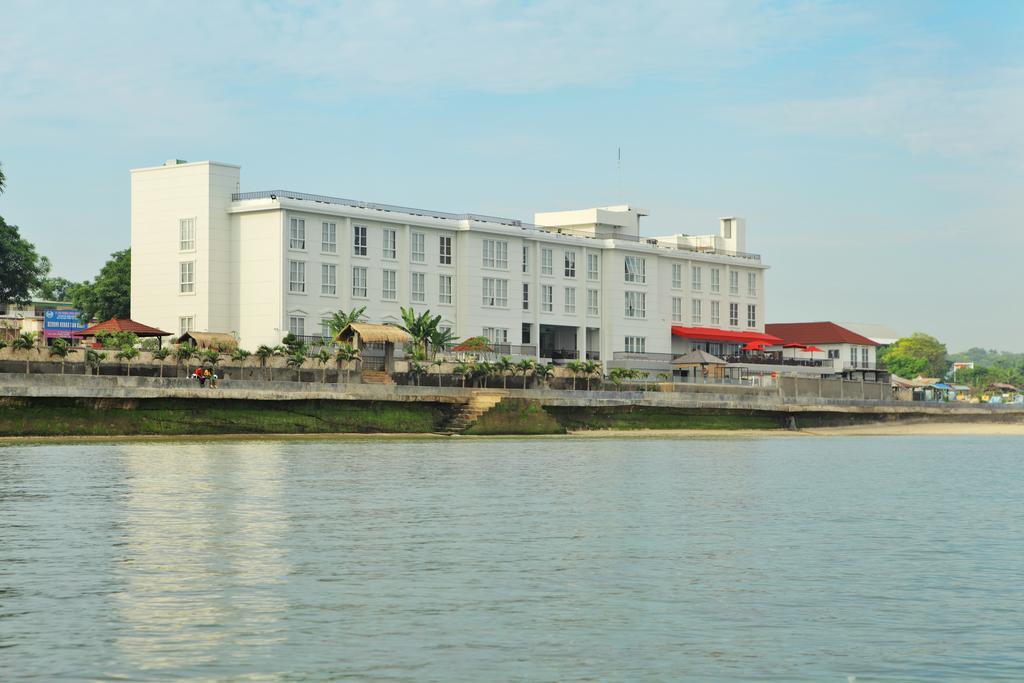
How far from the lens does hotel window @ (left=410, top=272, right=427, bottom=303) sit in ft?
285

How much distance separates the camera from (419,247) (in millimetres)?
87562

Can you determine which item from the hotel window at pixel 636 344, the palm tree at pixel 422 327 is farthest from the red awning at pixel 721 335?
the palm tree at pixel 422 327

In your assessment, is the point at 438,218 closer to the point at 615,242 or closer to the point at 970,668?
the point at 615,242

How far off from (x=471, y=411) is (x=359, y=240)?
22455mm

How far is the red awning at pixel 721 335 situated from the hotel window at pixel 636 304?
3.81 metres

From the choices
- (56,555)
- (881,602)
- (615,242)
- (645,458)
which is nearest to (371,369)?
(645,458)

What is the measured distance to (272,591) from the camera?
18.0m

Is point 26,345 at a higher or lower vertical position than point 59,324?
lower

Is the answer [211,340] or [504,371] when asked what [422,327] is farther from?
[504,371]

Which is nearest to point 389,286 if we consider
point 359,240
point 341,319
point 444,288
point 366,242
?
point 366,242

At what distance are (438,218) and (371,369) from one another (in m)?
21.7

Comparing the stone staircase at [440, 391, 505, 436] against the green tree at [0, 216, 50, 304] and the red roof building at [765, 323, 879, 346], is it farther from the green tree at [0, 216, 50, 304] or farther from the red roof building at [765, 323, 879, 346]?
the red roof building at [765, 323, 879, 346]

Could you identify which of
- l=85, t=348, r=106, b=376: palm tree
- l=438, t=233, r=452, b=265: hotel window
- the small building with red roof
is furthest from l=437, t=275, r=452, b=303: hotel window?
the small building with red roof

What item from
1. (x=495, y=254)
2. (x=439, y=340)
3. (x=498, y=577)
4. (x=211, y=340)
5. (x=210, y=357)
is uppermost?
(x=495, y=254)
